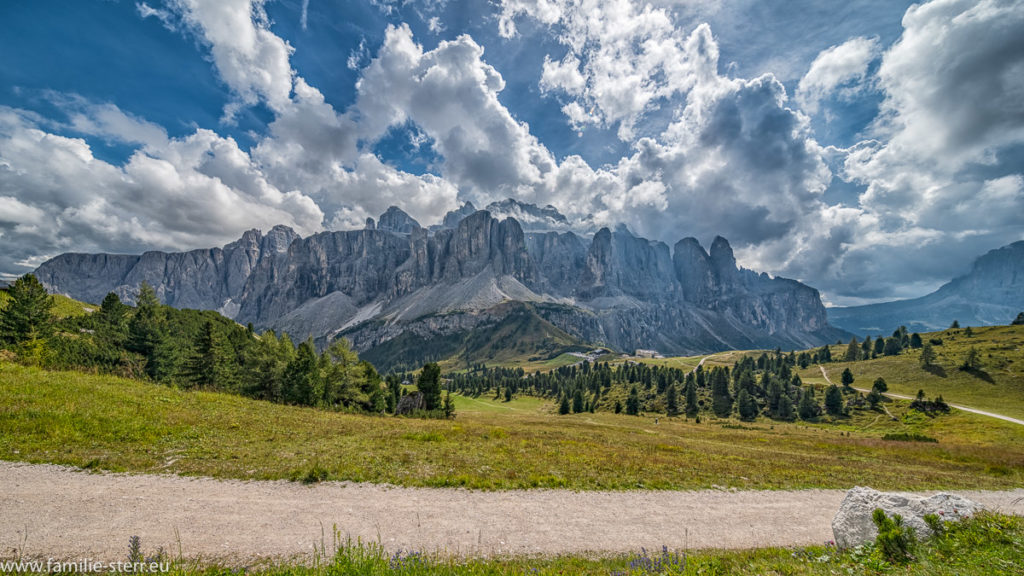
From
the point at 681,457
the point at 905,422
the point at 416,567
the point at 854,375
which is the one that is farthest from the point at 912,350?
the point at 416,567

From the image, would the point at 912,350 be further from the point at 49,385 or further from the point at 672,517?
the point at 49,385

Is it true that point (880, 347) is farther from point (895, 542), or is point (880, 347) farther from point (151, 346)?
point (151, 346)

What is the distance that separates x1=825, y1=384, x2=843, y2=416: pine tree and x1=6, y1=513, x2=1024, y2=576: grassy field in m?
115

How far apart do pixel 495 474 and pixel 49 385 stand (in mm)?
28287

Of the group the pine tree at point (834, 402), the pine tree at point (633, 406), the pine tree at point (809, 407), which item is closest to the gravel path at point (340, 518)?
the pine tree at point (633, 406)

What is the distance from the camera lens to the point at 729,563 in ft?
29.1

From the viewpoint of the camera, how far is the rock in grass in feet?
32.0

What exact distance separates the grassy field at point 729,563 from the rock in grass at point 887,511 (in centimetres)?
44

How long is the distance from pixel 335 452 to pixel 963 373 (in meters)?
160

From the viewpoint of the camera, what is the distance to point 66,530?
369 inches

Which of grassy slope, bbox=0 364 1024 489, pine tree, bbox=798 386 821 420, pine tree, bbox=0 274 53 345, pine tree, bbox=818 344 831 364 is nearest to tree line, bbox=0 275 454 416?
pine tree, bbox=0 274 53 345

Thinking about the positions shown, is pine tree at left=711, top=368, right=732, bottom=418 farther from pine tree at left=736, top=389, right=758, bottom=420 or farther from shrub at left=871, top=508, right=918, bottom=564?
shrub at left=871, top=508, right=918, bottom=564

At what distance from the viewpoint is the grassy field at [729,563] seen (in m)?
6.96

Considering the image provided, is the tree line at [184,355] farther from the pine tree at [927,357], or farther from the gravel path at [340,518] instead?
the pine tree at [927,357]
